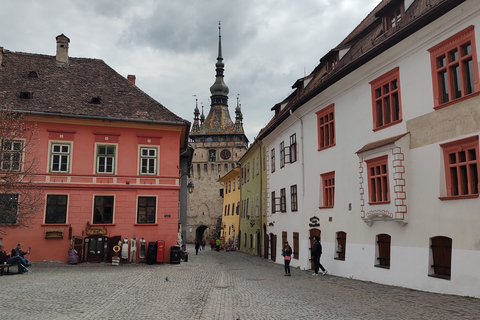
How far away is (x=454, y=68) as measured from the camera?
12.0 m

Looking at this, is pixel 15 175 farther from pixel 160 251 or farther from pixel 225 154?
pixel 225 154

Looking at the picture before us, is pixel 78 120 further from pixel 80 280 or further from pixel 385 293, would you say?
pixel 385 293

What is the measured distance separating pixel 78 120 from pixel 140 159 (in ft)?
12.8

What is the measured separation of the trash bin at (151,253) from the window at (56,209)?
466cm

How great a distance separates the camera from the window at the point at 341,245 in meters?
17.4

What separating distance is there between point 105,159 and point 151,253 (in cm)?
579

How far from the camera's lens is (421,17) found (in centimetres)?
1227

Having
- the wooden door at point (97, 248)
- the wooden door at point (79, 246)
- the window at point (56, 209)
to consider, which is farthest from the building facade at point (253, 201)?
the window at point (56, 209)

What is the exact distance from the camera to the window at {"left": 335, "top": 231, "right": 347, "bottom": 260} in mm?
17375

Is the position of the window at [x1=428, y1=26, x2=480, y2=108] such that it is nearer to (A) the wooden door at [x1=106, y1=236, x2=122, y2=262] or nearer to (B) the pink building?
(B) the pink building

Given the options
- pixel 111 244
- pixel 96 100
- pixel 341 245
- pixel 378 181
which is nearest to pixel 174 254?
pixel 111 244

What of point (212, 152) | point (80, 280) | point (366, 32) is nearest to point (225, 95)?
point (212, 152)

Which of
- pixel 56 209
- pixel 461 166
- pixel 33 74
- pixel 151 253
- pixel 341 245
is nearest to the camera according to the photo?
pixel 461 166

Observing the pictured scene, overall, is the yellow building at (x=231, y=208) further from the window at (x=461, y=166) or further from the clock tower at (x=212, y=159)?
the window at (x=461, y=166)
